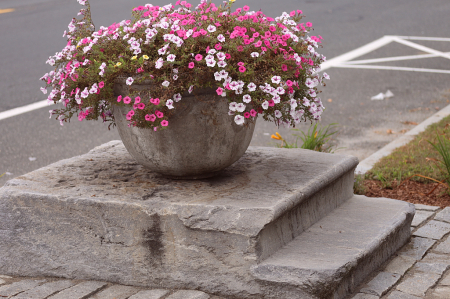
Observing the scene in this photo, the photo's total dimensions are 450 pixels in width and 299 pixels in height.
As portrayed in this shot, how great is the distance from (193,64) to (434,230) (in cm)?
188

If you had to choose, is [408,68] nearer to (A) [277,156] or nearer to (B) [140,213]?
(A) [277,156]

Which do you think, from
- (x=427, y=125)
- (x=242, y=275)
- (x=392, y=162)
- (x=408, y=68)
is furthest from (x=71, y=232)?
(x=408, y=68)

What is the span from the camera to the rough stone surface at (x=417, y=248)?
3.17m

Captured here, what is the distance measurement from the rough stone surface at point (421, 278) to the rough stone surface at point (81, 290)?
1568 mm

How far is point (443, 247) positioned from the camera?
3.22m

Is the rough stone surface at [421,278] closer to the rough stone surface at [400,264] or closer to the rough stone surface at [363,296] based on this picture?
the rough stone surface at [400,264]

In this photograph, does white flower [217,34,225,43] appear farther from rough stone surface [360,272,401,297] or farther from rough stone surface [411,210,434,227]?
rough stone surface [411,210,434,227]

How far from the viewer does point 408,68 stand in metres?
7.98

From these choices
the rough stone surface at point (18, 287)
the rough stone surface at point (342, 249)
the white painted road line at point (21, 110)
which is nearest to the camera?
the rough stone surface at point (342, 249)

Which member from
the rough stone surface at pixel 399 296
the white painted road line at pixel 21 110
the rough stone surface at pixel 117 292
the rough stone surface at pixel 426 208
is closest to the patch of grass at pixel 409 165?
the rough stone surface at pixel 426 208

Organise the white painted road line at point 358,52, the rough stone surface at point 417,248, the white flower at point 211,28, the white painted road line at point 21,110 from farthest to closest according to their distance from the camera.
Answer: the white painted road line at point 358,52 → the white painted road line at point 21,110 → the rough stone surface at point 417,248 → the white flower at point 211,28

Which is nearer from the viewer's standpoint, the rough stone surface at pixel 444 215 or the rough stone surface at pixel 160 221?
the rough stone surface at pixel 160 221

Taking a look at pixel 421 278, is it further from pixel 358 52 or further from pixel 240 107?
pixel 358 52

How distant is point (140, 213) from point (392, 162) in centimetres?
245
